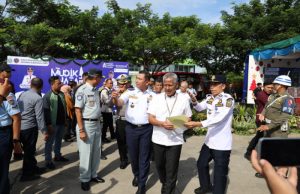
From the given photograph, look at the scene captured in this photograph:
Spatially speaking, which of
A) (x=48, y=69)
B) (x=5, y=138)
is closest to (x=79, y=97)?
(x=5, y=138)

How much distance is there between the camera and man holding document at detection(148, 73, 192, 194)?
3.99m

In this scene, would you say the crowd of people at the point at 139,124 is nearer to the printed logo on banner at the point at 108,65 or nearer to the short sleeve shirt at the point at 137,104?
the short sleeve shirt at the point at 137,104

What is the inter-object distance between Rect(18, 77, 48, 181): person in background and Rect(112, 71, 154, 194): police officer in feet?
4.37

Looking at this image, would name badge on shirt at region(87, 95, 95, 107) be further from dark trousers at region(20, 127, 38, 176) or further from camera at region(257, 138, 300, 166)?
camera at region(257, 138, 300, 166)

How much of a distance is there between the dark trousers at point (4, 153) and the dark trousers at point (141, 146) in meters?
1.71

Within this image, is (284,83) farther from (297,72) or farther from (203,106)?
(297,72)

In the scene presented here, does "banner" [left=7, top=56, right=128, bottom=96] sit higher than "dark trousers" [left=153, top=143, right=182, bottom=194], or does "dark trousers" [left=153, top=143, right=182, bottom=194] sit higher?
"banner" [left=7, top=56, right=128, bottom=96]

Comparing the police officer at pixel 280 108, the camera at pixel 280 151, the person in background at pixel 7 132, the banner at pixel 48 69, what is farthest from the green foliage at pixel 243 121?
the camera at pixel 280 151

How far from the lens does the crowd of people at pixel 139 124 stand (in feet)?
12.8

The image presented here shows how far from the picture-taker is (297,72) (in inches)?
488

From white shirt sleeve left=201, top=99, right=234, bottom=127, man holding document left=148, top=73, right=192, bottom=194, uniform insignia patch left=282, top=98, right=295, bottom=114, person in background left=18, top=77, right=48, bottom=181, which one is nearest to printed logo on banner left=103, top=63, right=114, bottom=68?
person in background left=18, top=77, right=48, bottom=181

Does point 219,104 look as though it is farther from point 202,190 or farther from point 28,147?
point 28,147

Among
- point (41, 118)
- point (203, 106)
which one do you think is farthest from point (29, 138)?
point (203, 106)

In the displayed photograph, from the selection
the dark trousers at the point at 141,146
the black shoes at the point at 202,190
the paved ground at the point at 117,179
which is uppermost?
the dark trousers at the point at 141,146
